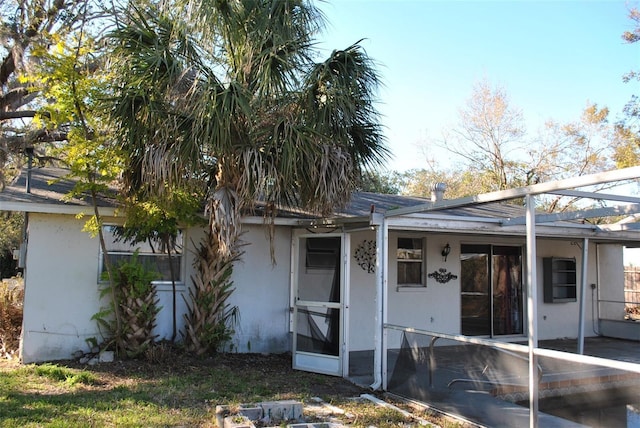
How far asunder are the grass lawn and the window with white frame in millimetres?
1583

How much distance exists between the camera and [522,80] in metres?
25.5

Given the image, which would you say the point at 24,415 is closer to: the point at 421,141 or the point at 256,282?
the point at 256,282

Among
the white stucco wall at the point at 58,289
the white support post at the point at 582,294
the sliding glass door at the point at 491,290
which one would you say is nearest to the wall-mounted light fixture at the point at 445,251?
the sliding glass door at the point at 491,290

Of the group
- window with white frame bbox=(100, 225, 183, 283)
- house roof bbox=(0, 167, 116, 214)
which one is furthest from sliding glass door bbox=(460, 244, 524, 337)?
house roof bbox=(0, 167, 116, 214)

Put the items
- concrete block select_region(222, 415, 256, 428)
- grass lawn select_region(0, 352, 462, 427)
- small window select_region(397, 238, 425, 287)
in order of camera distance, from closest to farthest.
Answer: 1. concrete block select_region(222, 415, 256, 428)
2. grass lawn select_region(0, 352, 462, 427)
3. small window select_region(397, 238, 425, 287)

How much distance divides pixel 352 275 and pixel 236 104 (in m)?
4.39

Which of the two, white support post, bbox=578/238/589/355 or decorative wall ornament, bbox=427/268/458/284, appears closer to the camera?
white support post, bbox=578/238/589/355

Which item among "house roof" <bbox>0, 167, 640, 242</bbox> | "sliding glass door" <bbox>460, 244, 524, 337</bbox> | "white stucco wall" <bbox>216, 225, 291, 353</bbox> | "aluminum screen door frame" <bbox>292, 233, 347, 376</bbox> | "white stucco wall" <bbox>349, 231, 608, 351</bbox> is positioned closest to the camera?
"house roof" <bbox>0, 167, 640, 242</bbox>

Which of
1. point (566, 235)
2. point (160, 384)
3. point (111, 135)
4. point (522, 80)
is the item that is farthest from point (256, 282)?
point (522, 80)

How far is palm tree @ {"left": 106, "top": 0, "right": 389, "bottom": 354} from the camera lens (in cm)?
735

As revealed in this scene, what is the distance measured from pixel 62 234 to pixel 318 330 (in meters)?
4.64

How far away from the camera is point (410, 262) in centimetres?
1093

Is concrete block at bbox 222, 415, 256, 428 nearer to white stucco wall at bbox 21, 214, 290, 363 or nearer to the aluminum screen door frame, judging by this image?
the aluminum screen door frame

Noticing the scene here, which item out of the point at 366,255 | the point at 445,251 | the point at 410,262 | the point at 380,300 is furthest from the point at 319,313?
the point at 445,251
